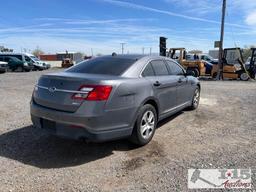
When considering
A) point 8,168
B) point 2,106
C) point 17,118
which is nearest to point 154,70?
point 8,168

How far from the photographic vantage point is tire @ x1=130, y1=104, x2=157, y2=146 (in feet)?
14.7

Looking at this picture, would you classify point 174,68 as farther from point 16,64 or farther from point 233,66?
point 16,64

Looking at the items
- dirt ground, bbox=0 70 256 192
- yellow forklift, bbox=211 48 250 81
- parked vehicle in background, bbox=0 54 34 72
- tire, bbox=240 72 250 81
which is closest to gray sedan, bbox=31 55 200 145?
dirt ground, bbox=0 70 256 192

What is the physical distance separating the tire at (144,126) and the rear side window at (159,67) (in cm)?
86

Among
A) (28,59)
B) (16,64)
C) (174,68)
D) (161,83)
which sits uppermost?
(174,68)

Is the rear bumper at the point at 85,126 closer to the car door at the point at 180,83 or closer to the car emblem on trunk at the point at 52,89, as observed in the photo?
the car emblem on trunk at the point at 52,89

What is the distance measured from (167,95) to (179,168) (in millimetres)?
1857

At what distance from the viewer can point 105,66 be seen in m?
4.91

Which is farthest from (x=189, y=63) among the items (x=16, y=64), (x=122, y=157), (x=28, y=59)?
(x=28, y=59)

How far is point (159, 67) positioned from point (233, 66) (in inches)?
580

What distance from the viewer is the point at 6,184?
3.39m

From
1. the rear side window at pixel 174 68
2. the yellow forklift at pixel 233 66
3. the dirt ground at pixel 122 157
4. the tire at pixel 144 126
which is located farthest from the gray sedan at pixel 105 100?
the yellow forklift at pixel 233 66

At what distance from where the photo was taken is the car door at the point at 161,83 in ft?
16.3

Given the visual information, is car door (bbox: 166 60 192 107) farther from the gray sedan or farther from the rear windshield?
the rear windshield
